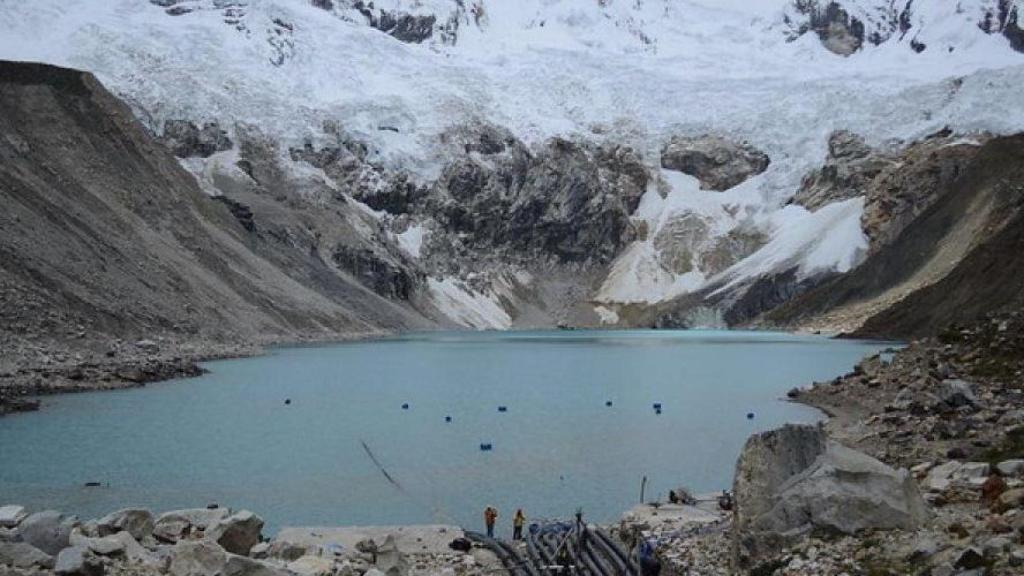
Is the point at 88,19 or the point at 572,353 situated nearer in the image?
the point at 572,353

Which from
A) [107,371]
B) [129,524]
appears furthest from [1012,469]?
[107,371]

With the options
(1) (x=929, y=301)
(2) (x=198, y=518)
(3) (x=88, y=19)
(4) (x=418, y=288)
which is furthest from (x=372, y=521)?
(3) (x=88, y=19)

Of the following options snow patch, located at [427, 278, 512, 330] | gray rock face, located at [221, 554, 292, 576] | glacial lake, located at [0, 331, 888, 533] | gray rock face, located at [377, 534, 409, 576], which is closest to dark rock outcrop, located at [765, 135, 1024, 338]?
glacial lake, located at [0, 331, 888, 533]

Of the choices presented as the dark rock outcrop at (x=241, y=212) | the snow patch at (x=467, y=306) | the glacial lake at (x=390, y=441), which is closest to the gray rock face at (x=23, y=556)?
the glacial lake at (x=390, y=441)

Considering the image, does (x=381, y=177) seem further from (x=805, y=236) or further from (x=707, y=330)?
(x=805, y=236)

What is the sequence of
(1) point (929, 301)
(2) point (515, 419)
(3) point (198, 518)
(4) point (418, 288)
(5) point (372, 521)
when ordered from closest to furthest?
(3) point (198, 518) → (5) point (372, 521) → (2) point (515, 419) → (1) point (929, 301) → (4) point (418, 288)

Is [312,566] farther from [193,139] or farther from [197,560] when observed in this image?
[193,139]

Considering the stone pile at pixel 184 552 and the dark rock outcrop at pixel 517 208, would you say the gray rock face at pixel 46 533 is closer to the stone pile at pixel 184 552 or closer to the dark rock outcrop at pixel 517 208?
the stone pile at pixel 184 552
